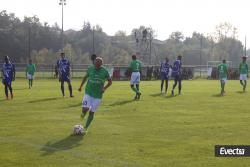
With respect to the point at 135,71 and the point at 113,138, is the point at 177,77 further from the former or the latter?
the point at 113,138

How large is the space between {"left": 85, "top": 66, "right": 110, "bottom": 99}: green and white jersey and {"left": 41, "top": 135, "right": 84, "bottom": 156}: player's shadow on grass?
153cm

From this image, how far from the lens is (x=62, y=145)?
12016 mm

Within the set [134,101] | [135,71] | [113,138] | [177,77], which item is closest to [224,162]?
[113,138]

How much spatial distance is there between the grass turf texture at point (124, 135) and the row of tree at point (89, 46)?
66.9m

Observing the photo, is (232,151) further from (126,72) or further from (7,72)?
(126,72)

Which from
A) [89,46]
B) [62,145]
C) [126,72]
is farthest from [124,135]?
[89,46]

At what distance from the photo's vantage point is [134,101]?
24422mm

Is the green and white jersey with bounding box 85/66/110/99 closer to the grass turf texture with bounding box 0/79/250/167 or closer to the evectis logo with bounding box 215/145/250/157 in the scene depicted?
the grass turf texture with bounding box 0/79/250/167

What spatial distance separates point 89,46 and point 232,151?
107 meters

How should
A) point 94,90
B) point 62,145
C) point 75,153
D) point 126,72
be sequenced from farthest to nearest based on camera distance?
Result: point 126,72
point 94,90
point 62,145
point 75,153

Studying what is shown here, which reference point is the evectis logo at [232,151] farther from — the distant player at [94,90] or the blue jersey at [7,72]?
the blue jersey at [7,72]

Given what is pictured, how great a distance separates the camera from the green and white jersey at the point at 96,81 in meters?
14.2

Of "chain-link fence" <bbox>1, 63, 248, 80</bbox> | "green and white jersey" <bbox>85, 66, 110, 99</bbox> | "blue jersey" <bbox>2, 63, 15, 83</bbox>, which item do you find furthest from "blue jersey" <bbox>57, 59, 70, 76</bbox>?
"chain-link fence" <bbox>1, 63, 248, 80</bbox>

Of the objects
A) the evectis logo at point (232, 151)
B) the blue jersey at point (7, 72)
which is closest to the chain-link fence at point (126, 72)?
the blue jersey at point (7, 72)
